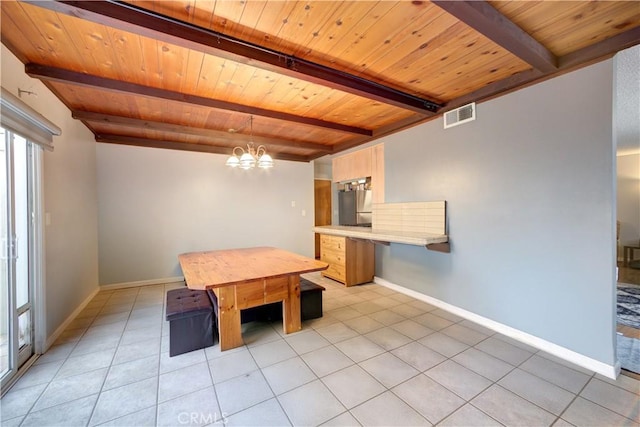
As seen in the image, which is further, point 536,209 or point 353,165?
point 353,165

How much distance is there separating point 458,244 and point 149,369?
10.6 ft

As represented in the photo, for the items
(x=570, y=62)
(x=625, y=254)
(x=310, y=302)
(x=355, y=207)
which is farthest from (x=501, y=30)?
(x=625, y=254)

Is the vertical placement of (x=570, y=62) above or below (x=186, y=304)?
above

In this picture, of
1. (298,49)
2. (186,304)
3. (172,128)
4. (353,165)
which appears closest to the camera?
(298,49)

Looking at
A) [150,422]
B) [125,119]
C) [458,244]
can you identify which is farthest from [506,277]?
[125,119]

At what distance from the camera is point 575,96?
208 centimetres

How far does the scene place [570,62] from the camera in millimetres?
2061

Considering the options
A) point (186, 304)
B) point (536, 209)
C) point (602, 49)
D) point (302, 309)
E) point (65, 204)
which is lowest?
point (302, 309)

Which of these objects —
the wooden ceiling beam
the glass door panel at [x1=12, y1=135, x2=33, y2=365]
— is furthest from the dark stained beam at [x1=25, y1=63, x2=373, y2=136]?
the wooden ceiling beam

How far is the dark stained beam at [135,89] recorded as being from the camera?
7.13 ft

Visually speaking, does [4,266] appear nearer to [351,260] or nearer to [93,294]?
[93,294]

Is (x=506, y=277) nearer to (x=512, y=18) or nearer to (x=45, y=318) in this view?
(x=512, y=18)

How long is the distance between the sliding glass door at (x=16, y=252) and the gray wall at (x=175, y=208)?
6.80ft

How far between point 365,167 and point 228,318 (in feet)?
10.4
